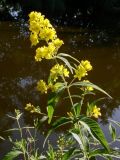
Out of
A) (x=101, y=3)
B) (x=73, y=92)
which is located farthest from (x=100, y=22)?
(x=73, y=92)

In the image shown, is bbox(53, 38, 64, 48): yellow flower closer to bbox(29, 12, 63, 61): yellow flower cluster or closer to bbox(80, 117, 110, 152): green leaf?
bbox(29, 12, 63, 61): yellow flower cluster

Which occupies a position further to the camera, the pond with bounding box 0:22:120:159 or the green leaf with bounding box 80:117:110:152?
the pond with bounding box 0:22:120:159

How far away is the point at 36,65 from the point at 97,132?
17.6 ft

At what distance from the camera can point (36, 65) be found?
260 inches

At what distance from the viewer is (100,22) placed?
39.1 feet

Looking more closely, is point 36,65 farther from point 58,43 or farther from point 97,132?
point 97,132

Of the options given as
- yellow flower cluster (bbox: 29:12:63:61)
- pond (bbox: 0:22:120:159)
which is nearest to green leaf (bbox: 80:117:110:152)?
yellow flower cluster (bbox: 29:12:63:61)

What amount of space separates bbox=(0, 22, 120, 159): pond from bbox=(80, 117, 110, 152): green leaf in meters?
2.18

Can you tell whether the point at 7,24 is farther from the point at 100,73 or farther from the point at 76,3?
the point at 100,73

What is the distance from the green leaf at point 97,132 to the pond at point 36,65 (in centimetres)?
218

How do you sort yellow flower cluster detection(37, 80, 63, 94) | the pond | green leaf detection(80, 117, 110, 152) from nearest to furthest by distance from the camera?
green leaf detection(80, 117, 110, 152)
yellow flower cluster detection(37, 80, 63, 94)
the pond

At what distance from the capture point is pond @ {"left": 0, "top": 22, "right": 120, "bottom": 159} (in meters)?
4.73

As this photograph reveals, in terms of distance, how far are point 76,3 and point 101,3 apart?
0.84 m

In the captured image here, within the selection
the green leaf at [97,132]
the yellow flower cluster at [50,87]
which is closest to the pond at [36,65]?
the yellow flower cluster at [50,87]
